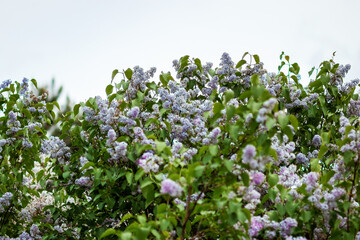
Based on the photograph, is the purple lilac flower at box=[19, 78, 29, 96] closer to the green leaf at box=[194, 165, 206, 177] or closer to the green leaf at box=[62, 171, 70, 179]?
the green leaf at box=[62, 171, 70, 179]

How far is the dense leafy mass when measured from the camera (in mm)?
2422

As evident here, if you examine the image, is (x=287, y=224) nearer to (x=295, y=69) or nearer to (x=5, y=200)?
(x=295, y=69)

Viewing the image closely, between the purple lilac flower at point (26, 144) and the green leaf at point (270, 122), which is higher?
the purple lilac flower at point (26, 144)

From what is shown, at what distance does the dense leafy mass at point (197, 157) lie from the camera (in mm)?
2422

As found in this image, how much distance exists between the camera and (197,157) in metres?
2.71

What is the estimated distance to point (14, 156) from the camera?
15.2 feet

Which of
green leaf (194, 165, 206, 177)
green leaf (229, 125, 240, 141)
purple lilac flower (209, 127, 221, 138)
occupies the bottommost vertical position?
green leaf (194, 165, 206, 177)

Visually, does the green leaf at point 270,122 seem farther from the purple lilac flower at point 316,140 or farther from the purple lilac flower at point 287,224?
the purple lilac flower at point 316,140

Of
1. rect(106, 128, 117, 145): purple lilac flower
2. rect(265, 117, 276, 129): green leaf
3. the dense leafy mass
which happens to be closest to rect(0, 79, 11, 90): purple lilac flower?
the dense leafy mass

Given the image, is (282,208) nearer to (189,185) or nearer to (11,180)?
(189,185)

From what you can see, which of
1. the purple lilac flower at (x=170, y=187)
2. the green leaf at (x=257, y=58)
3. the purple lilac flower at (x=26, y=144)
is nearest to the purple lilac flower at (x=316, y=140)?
the green leaf at (x=257, y=58)

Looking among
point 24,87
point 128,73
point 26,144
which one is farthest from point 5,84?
point 128,73

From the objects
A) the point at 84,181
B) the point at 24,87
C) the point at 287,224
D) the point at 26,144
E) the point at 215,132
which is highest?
the point at 24,87

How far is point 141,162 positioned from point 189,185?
0.45 meters
